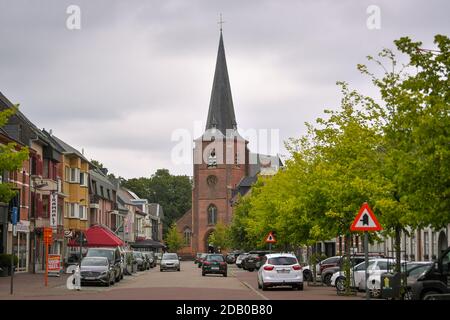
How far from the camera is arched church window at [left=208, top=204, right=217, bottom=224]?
136 meters

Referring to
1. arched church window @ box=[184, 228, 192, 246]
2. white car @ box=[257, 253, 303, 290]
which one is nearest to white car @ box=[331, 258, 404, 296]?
white car @ box=[257, 253, 303, 290]

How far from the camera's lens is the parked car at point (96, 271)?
37219mm

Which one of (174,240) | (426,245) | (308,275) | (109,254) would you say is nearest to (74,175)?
(109,254)

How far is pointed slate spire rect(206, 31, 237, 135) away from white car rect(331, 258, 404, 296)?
9274 cm

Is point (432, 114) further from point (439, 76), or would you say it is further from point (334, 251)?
point (334, 251)

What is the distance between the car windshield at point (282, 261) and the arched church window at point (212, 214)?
102m

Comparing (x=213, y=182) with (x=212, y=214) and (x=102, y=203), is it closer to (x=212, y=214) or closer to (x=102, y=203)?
(x=212, y=214)

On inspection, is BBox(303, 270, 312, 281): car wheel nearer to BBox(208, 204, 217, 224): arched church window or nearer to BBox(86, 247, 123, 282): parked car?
BBox(86, 247, 123, 282): parked car

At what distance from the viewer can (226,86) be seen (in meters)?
126

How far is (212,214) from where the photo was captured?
136 meters

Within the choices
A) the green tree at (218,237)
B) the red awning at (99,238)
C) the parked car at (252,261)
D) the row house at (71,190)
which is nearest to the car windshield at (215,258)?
the red awning at (99,238)

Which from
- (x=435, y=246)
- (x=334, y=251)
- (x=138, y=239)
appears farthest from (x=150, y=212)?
(x=435, y=246)

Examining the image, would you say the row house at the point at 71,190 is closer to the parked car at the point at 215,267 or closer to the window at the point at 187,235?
the parked car at the point at 215,267
